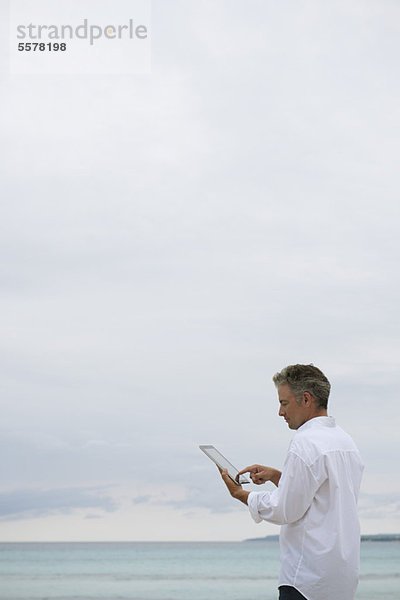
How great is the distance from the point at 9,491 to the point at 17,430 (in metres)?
2.12

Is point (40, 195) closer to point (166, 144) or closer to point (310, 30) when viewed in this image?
point (166, 144)

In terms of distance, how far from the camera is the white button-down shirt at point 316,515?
77.1 inches

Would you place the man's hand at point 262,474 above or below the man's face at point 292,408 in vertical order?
below

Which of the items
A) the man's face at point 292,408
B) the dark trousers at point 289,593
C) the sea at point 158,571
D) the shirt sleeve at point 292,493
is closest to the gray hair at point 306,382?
the man's face at point 292,408

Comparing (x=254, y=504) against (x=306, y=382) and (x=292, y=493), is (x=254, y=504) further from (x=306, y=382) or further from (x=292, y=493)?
(x=306, y=382)

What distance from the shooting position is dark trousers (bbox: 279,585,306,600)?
6.51 feet

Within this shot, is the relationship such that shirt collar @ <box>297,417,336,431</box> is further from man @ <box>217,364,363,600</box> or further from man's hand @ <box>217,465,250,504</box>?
man's hand @ <box>217,465,250,504</box>

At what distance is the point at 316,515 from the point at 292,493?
3.5 inches

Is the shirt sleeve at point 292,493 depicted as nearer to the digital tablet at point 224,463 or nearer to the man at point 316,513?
the man at point 316,513

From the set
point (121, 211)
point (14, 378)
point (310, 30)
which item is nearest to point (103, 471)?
point (14, 378)

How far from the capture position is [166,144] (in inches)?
321

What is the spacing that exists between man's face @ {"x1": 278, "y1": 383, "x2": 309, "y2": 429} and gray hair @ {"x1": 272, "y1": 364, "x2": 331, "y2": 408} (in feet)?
0.03

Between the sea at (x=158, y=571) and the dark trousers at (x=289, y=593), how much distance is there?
38.4 ft

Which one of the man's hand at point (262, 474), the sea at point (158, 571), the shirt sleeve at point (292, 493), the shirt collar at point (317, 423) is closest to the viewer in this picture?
the shirt sleeve at point (292, 493)
